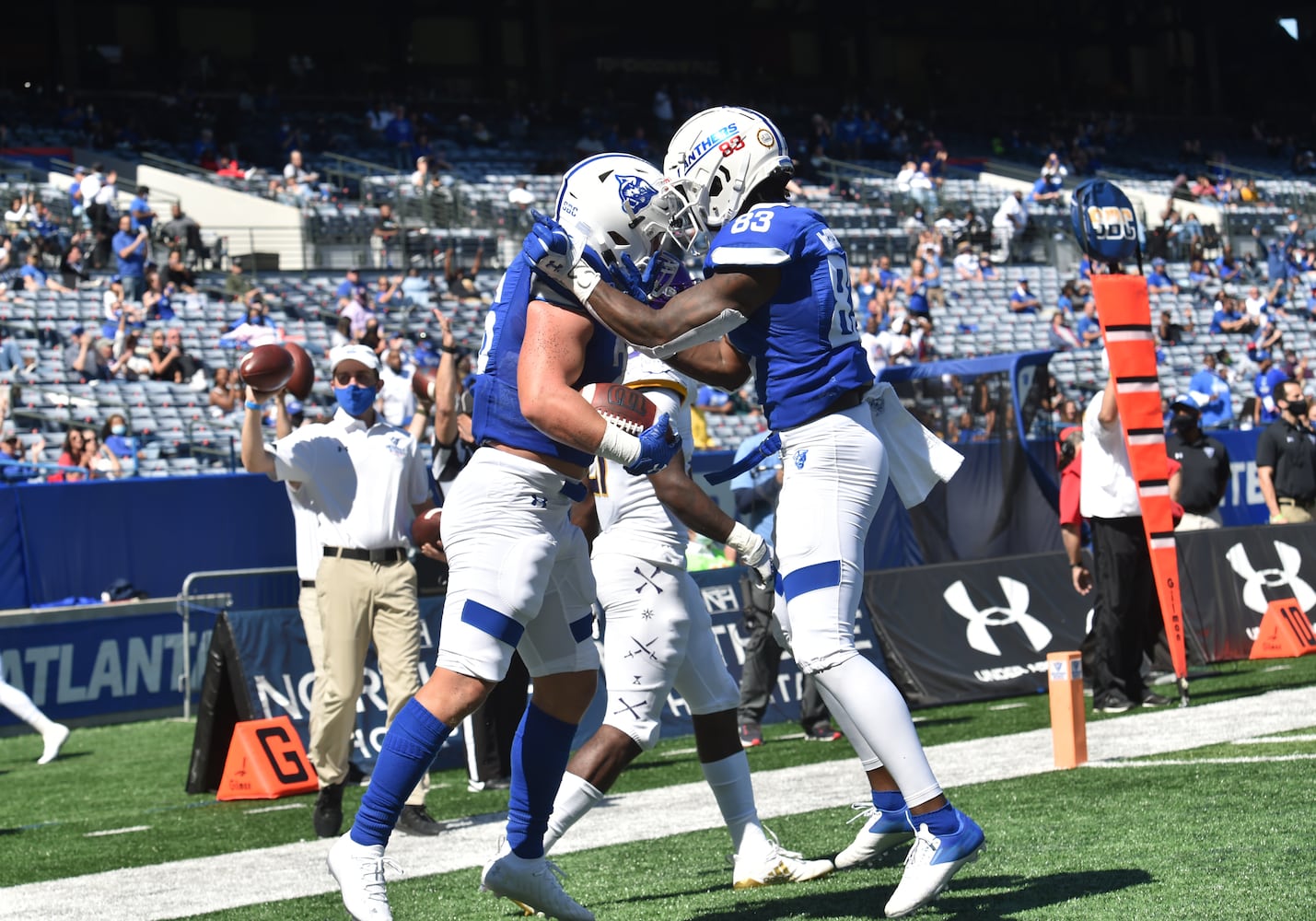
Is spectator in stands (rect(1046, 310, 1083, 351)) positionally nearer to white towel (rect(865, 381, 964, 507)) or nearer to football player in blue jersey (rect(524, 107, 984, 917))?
white towel (rect(865, 381, 964, 507))

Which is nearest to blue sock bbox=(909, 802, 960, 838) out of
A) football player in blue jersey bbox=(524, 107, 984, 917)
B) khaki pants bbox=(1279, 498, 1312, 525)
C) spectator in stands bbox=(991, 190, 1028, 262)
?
football player in blue jersey bbox=(524, 107, 984, 917)

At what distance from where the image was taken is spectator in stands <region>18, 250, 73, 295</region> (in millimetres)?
20328

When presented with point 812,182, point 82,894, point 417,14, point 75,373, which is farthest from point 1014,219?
point 82,894

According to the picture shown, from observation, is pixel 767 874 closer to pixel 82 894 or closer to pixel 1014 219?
pixel 82 894

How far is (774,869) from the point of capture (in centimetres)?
536

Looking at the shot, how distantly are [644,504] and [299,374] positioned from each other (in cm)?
288

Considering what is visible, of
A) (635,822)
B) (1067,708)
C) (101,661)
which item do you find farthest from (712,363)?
(101,661)

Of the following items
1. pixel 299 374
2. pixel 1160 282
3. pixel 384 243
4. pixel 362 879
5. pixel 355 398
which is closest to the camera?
pixel 362 879

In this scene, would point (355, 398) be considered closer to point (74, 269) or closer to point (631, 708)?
point (631, 708)

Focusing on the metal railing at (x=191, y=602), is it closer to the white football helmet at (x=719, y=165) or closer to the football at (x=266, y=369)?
the football at (x=266, y=369)

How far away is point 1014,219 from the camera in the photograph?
103 feet

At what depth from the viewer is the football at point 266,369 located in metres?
7.42

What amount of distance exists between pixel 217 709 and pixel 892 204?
24.9 m

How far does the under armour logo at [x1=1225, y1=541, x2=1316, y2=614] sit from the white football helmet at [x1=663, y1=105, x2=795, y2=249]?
8747mm
